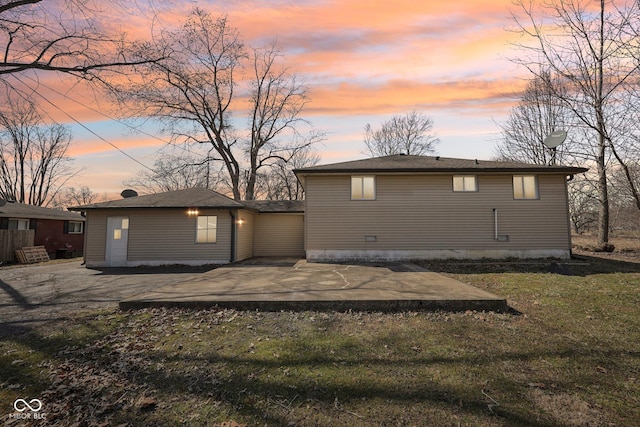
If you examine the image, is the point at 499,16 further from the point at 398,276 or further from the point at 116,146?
the point at 116,146

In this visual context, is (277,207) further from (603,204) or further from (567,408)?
(603,204)

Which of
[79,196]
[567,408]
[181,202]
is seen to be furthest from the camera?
[79,196]

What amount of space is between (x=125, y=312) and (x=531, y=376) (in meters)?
6.76

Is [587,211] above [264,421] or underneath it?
above

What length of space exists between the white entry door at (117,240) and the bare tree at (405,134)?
2535cm

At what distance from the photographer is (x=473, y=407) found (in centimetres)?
265

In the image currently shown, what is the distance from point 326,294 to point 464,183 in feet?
31.3

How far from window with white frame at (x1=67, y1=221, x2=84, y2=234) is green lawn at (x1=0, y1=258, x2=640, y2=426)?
22688 mm

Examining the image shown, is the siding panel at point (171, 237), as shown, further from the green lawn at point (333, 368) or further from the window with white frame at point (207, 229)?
the green lawn at point (333, 368)

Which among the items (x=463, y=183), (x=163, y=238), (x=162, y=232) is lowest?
(x=163, y=238)

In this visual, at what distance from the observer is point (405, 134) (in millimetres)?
30562

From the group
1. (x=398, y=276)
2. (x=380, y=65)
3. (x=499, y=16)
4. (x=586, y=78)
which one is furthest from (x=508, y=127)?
(x=398, y=276)

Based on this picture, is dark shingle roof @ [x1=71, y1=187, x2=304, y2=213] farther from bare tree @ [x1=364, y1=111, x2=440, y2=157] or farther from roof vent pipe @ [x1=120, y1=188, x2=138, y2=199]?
bare tree @ [x1=364, y1=111, x2=440, y2=157]

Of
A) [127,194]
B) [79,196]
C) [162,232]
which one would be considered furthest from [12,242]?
[79,196]
